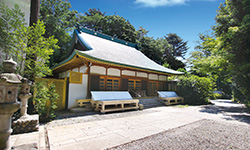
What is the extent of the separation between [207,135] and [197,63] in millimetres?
7078

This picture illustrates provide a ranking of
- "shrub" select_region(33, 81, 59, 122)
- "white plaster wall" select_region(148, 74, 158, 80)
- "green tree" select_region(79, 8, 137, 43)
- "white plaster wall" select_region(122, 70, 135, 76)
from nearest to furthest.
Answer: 1. "shrub" select_region(33, 81, 59, 122)
2. "white plaster wall" select_region(122, 70, 135, 76)
3. "white plaster wall" select_region(148, 74, 158, 80)
4. "green tree" select_region(79, 8, 137, 43)

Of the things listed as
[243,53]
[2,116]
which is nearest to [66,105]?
[2,116]

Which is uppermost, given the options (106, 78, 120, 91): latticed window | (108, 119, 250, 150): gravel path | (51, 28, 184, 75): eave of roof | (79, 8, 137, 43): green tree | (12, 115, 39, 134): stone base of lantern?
(79, 8, 137, 43): green tree

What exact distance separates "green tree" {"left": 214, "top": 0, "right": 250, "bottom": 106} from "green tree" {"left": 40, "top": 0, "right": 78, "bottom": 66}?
49.7 feet

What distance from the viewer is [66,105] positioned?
22.6 ft

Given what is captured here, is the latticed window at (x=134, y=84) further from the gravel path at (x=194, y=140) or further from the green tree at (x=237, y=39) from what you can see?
the gravel path at (x=194, y=140)

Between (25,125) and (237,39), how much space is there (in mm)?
10120

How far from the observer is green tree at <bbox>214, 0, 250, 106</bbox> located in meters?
6.87

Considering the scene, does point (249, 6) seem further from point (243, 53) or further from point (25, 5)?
point (25, 5)

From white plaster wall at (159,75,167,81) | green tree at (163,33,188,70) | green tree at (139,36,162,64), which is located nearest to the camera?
white plaster wall at (159,75,167,81)

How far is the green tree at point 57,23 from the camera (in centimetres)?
1470

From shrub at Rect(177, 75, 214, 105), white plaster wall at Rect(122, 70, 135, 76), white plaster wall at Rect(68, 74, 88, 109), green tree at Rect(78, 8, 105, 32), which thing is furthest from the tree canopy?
green tree at Rect(78, 8, 105, 32)

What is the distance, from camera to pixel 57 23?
1524 cm

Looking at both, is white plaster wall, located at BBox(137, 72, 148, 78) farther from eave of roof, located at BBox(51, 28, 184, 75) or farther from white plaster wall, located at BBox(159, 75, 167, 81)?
white plaster wall, located at BBox(159, 75, 167, 81)
